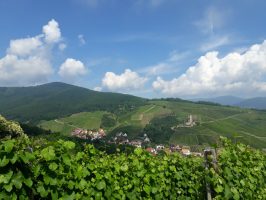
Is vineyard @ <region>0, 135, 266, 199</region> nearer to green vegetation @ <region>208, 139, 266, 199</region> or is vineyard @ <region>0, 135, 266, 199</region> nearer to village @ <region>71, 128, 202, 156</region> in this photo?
green vegetation @ <region>208, 139, 266, 199</region>

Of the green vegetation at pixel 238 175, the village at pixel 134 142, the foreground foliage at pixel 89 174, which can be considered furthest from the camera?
the village at pixel 134 142

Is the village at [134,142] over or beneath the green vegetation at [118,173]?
beneath

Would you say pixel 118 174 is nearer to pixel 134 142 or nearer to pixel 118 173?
pixel 118 173

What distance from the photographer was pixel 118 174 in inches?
336

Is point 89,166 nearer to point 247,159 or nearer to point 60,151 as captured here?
point 60,151

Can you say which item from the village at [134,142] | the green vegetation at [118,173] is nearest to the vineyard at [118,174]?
the green vegetation at [118,173]

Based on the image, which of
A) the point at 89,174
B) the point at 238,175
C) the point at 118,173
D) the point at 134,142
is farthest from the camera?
the point at 134,142

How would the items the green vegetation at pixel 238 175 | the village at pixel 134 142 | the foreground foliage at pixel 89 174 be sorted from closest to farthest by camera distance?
the foreground foliage at pixel 89 174 → the green vegetation at pixel 238 175 → the village at pixel 134 142

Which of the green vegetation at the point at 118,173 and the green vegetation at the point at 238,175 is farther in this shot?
the green vegetation at the point at 238,175

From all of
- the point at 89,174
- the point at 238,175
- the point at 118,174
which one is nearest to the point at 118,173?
the point at 118,174

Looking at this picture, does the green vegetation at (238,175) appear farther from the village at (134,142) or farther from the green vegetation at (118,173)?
the village at (134,142)

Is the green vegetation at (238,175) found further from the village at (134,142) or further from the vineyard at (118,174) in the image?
the village at (134,142)

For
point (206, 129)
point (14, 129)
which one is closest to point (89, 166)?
point (14, 129)

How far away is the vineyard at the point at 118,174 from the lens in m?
5.55
